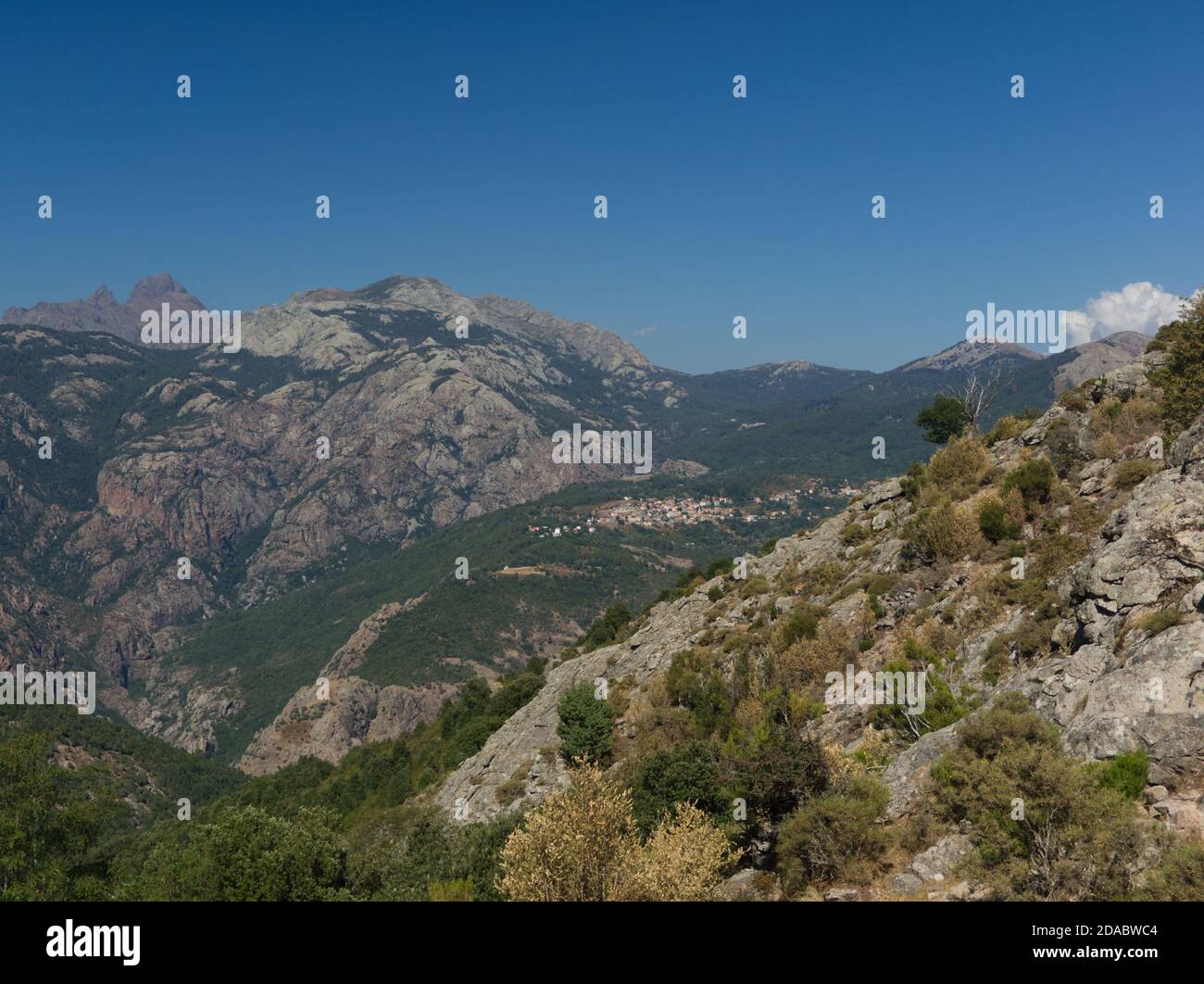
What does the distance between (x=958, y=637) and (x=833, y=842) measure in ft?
40.5

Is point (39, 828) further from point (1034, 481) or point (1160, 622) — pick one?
point (1034, 481)

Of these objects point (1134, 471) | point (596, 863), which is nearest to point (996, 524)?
point (1134, 471)

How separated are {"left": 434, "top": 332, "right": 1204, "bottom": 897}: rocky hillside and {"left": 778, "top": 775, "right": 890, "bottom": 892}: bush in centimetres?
58

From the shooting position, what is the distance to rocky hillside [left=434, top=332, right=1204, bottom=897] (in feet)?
50.5

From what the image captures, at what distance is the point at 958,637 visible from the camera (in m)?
25.3

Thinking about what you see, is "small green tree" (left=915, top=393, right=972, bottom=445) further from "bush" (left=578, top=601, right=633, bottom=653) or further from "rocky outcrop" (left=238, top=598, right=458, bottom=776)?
"rocky outcrop" (left=238, top=598, right=458, bottom=776)

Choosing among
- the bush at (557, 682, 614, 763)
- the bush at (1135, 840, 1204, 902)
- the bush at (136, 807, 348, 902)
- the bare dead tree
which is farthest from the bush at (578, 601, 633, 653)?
the bush at (1135, 840, 1204, 902)

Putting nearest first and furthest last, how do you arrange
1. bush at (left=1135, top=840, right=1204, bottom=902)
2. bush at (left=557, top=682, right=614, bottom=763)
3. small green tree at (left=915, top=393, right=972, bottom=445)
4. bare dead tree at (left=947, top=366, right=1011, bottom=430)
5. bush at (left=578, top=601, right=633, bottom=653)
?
bush at (left=1135, top=840, right=1204, bottom=902), bush at (left=557, top=682, right=614, bottom=763), bare dead tree at (left=947, top=366, right=1011, bottom=430), small green tree at (left=915, top=393, right=972, bottom=445), bush at (left=578, top=601, right=633, bottom=653)

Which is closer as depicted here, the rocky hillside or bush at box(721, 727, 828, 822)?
the rocky hillside

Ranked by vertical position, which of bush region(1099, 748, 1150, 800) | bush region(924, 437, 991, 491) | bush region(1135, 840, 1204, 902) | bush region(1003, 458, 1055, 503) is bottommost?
bush region(1135, 840, 1204, 902)

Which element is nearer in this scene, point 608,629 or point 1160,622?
point 1160,622

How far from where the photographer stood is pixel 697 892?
48.6 feet
